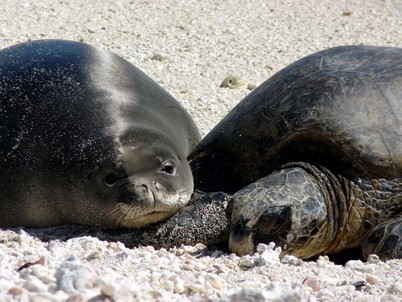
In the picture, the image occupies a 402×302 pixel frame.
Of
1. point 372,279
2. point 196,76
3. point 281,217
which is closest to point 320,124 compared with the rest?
point 281,217

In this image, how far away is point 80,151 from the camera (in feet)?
17.6

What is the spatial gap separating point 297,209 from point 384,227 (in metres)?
0.45

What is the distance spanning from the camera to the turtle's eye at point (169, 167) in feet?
17.5

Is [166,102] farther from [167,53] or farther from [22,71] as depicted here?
[167,53]

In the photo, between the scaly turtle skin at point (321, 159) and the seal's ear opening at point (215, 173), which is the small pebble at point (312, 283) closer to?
the scaly turtle skin at point (321, 159)

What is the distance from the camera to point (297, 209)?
4695 mm

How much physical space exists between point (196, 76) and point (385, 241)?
4773 millimetres

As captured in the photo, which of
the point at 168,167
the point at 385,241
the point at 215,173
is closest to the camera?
the point at 385,241

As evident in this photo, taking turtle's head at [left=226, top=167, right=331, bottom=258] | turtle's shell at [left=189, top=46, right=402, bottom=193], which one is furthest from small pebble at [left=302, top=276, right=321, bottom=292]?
turtle's shell at [left=189, top=46, right=402, bottom=193]

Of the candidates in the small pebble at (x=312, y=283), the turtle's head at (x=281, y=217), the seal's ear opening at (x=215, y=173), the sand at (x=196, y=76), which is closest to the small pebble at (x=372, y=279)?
the sand at (x=196, y=76)

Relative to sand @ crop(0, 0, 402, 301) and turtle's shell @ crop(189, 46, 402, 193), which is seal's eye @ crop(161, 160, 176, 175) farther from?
sand @ crop(0, 0, 402, 301)

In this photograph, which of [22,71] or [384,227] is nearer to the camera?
[384,227]

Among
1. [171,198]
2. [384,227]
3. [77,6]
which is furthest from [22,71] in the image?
[77,6]

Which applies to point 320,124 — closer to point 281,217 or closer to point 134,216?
point 281,217
